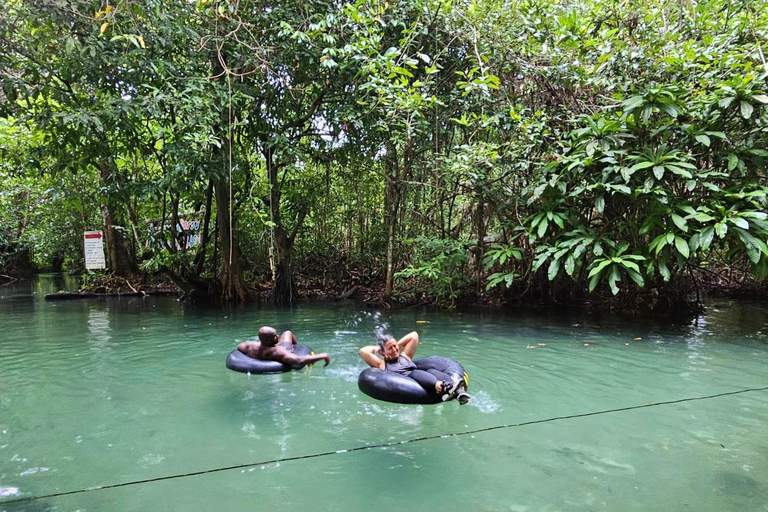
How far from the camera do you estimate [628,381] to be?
4539 mm

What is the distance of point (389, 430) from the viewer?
346 centimetres

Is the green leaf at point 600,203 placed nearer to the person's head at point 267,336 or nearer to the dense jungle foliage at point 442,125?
the dense jungle foliage at point 442,125

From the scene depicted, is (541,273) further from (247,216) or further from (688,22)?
(247,216)

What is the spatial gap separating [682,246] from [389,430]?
4.36 m

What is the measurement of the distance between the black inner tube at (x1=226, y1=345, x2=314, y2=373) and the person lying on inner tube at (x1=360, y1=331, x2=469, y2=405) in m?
0.91

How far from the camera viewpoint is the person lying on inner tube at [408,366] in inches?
152

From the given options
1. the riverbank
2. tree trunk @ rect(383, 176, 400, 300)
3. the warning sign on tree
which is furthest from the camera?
the warning sign on tree

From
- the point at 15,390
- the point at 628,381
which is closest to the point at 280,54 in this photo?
the point at 15,390

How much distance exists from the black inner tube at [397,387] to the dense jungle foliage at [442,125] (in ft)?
10.4

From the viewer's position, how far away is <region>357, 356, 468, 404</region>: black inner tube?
3.94 meters

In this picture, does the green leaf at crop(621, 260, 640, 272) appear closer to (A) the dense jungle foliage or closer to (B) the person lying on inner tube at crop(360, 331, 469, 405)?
(A) the dense jungle foliage

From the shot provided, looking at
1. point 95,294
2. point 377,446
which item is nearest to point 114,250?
point 95,294

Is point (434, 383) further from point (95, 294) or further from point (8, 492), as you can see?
point (95, 294)

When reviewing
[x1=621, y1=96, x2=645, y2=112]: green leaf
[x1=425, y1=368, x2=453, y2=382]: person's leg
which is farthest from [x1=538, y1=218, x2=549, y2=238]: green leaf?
[x1=425, y1=368, x2=453, y2=382]: person's leg
